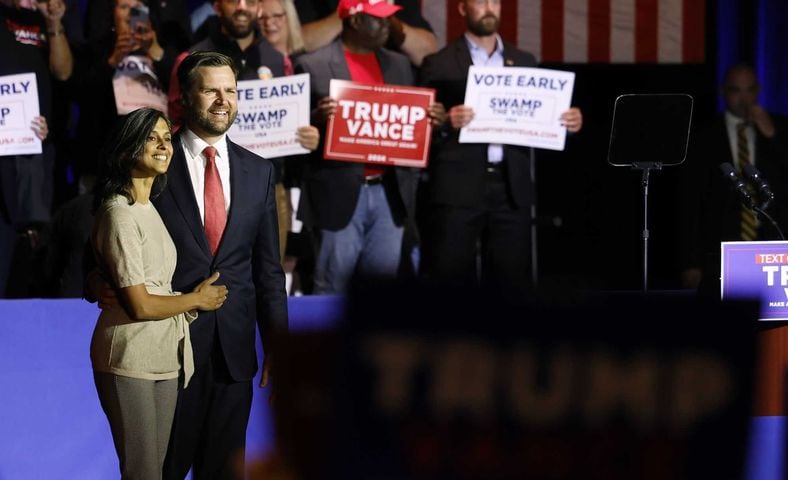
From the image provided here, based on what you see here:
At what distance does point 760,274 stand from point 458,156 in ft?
7.05

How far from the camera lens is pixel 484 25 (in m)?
7.02

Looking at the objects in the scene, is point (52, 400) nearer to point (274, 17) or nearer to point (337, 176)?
point (337, 176)

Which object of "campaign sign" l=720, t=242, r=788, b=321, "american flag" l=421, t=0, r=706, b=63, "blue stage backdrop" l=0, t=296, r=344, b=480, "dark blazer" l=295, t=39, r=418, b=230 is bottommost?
"blue stage backdrop" l=0, t=296, r=344, b=480

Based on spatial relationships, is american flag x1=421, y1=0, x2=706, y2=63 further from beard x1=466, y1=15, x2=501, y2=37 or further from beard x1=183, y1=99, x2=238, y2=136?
beard x1=183, y1=99, x2=238, y2=136

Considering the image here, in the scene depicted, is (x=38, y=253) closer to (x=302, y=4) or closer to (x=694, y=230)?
(x=302, y=4)

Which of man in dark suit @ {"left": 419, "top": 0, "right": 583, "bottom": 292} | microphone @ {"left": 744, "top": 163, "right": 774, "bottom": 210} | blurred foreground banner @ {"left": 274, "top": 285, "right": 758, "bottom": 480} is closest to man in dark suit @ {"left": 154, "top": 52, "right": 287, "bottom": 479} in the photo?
blurred foreground banner @ {"left": 274, "top": 285, "right": 758, "bottom": 480}

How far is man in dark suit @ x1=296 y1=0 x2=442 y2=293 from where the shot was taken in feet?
22.0

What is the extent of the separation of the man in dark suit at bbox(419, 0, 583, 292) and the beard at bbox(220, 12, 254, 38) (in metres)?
0.89

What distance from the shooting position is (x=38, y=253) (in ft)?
22.7

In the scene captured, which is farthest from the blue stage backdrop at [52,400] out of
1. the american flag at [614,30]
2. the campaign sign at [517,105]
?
the american flag at [614,30]

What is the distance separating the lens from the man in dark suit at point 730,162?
7552mm

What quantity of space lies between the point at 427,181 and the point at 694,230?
Answer: 154 centimetres

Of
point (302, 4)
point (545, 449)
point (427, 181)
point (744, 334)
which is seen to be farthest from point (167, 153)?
point (302, 4)

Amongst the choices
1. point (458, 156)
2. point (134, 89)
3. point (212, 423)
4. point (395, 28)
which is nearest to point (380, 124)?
point (458, 156)
